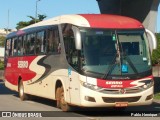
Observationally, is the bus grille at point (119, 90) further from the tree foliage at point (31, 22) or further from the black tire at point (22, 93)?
the tree foliage at point (31, 22)

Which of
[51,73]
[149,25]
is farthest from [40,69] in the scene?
[149,25]

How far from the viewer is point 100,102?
14461mm

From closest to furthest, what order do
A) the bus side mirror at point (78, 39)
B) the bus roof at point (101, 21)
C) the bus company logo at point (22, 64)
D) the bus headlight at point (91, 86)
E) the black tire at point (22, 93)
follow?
the bus headlight at point (91, 86), the bus side mirror at point (78, 39), the bus roof at point (101, 21), the bus company logo at point (22, 64), the black tire at point (22, 93)

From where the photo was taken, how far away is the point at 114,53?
587 inches

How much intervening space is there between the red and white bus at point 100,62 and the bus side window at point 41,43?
3.78 ft

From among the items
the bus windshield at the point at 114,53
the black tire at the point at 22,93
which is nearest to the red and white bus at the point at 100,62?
the bus windshield at the point at 114,53

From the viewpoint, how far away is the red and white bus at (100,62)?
572 inches

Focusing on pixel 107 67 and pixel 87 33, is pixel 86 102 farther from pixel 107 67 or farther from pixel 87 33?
pixel 87 33

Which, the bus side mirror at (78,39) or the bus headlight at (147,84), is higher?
the bus side mirror at (78,39)

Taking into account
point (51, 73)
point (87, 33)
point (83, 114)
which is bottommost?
point (83, 114)

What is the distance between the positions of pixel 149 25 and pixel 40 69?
18.5 m

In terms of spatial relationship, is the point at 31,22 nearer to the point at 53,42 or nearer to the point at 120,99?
the point at 53,42

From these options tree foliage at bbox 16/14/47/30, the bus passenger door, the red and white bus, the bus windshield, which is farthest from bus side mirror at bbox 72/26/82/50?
tree foliage at bbox 16/14/47/30

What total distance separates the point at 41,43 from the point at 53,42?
1666 mm
